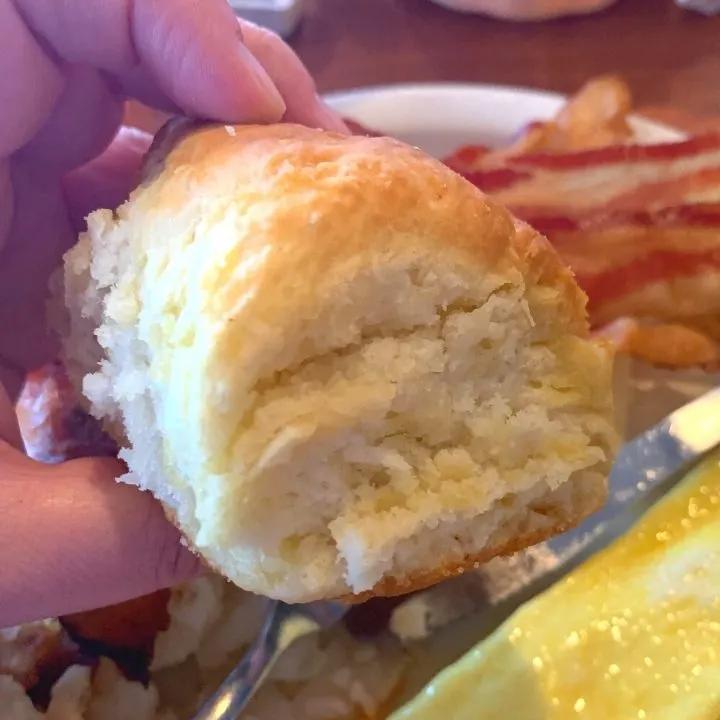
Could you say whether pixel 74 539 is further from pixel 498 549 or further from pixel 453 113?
pixel 453 113

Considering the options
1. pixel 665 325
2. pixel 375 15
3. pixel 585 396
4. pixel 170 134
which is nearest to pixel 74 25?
pixel 170 134

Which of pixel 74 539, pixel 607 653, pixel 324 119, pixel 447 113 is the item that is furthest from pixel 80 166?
pixel 607 653

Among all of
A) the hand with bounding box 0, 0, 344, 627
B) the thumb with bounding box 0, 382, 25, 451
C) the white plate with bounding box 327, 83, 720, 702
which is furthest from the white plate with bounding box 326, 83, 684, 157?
the thumb with bounding box 0, 382, 25, 451

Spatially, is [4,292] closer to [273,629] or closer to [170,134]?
[170,134]

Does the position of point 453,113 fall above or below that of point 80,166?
below

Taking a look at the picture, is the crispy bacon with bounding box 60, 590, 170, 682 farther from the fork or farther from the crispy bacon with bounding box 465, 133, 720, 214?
the crispy bacon with bounding box 465, 133, 720, 214

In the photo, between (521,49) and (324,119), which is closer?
(324,119)
